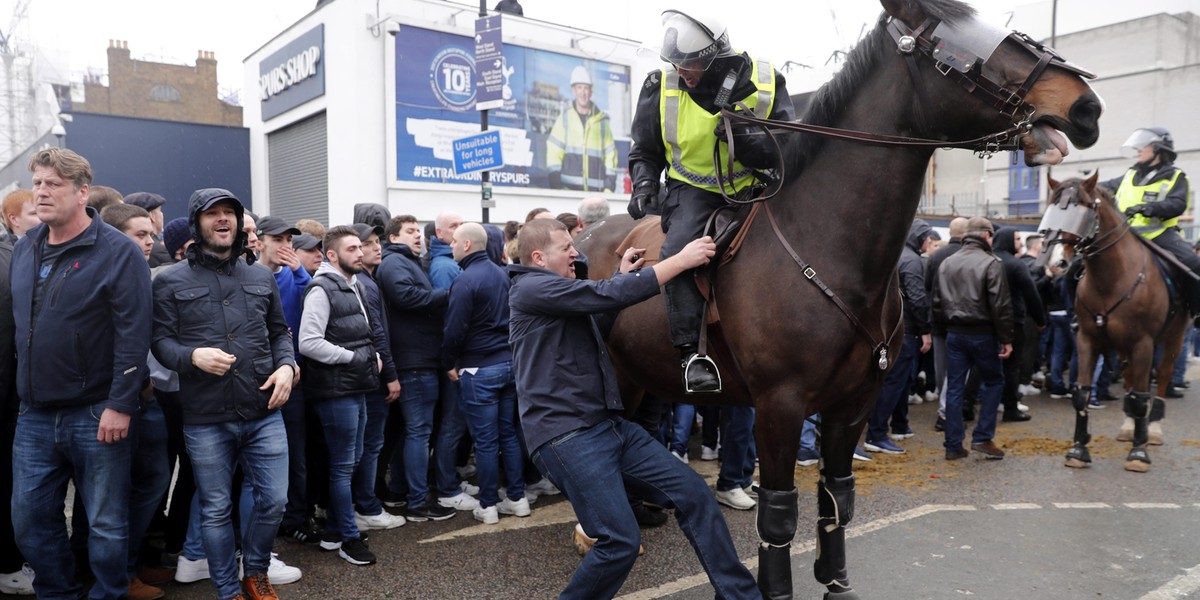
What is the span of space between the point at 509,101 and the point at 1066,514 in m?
16.6

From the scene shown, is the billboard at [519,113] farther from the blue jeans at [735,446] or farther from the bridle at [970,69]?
the bridle at [970,69]

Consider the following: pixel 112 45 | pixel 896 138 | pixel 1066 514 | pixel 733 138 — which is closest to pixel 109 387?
pixel 733 138

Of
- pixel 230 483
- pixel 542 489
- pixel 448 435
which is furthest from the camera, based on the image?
pixel 542 489

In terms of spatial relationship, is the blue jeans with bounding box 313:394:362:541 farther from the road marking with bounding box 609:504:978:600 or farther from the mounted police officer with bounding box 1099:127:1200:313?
the mounted police officer with bounding box 1099:127:1200:313

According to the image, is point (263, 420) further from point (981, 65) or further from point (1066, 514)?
point (1066, 514)

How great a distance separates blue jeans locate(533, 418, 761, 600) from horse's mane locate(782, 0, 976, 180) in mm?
1460

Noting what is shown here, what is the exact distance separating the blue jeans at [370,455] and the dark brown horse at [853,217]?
8.75 feet

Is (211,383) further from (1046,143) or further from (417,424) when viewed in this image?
(1046,143)

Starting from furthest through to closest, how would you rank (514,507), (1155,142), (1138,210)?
1. (1155,142)
2. (1138,210)
3. (514,507)

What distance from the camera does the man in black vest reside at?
4.65m

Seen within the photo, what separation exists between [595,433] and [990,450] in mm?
5390

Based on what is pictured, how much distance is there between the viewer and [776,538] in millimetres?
3393

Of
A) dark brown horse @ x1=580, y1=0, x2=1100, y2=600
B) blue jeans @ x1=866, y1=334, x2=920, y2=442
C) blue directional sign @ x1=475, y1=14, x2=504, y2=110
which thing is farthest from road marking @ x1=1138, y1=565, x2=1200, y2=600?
blue directional sign @ x1=475, y1=14, x2=504, y2=110

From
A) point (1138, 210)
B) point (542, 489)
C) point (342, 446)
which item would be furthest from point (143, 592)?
point (1138, 210)
